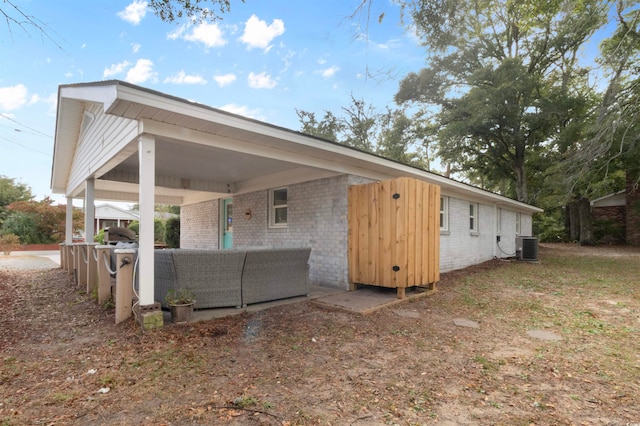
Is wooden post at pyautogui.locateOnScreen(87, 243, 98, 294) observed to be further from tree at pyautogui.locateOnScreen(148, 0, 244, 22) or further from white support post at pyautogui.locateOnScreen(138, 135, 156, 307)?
tree at pyautogui.locateOnScreen(148, 0, 244, 22)

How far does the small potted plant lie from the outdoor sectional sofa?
19 centimetres

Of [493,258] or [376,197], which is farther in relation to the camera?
[493,258]

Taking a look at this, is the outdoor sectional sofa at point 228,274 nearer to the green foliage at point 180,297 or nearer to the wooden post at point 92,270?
the green foliage at point 180,297

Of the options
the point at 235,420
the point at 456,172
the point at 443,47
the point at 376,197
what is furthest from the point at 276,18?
the point at 456,172

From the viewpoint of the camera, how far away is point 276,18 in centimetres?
508

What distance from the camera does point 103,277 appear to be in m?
A: 5.13

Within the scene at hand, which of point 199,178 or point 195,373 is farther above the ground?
point 199,178

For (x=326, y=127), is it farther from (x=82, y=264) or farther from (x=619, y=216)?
(x=82, y=264)

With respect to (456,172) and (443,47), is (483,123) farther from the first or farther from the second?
(443,47)

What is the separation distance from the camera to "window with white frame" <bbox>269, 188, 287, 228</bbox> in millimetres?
8250

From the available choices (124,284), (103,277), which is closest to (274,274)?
(124,284)

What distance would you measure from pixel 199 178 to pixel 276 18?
5103mm

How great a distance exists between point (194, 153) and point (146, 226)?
241 cm

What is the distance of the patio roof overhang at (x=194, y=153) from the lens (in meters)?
3.90
